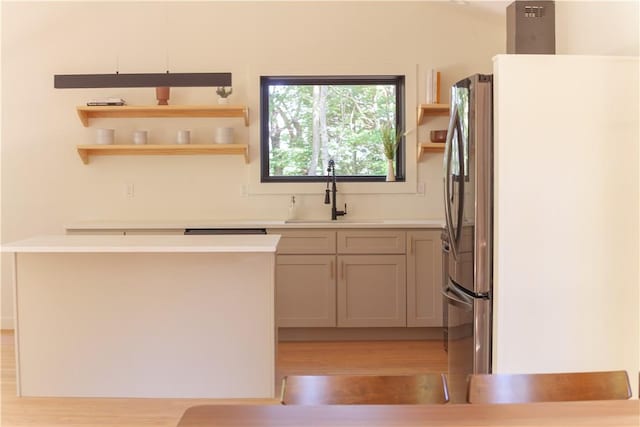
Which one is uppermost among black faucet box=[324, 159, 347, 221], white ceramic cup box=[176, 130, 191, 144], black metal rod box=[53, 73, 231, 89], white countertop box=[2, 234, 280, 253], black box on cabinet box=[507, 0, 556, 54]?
black box on cabinet box=[507, 0, 556, 54]

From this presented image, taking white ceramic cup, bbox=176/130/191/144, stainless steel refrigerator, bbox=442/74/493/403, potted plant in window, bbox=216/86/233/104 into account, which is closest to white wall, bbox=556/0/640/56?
stainless steel refrigerator, bbox=442/74/493/403

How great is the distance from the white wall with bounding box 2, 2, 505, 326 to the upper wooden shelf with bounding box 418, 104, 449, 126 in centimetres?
9

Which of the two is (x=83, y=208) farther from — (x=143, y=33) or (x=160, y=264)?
(x=160, y=264)

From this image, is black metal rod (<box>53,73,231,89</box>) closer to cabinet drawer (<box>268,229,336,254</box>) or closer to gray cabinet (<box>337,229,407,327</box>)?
cabinet drawer (<box>268,229,336,254</box>)

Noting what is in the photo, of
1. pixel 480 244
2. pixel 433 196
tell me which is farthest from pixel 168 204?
pixel 480 244

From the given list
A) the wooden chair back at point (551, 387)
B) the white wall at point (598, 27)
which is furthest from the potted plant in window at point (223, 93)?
the wooden chair back at point (551, 387)

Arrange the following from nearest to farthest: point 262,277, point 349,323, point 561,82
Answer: point 561,82 < point 262,277 < point 349,323

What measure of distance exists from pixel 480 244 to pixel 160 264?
1664mm

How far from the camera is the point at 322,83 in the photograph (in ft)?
15.8

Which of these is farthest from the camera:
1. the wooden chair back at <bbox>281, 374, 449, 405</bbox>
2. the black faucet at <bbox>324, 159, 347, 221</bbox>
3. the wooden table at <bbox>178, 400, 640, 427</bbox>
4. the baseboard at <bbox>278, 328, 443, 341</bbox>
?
the black faucet at <bbox>324, 159, 347, 221</bbox>

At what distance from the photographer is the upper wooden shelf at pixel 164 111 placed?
4445 mm

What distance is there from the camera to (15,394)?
10.5 feet

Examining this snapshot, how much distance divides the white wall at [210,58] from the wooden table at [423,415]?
3.46m

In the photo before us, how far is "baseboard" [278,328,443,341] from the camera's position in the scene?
4355mm
